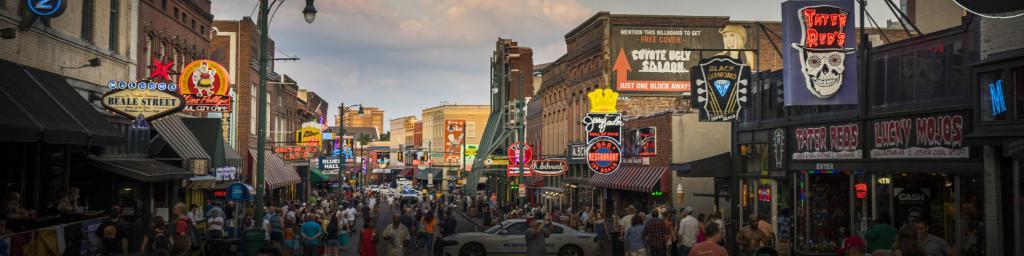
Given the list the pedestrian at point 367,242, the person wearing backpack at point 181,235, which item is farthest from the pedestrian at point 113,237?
the pedestrian at point 367,242

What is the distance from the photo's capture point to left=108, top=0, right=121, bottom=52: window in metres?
27.1

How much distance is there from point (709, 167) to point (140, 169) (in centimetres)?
1686

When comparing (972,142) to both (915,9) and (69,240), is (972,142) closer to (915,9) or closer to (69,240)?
(915,9)

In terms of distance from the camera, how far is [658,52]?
4884 centimetres

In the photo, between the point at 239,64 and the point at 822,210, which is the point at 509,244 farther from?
the point at 239,64

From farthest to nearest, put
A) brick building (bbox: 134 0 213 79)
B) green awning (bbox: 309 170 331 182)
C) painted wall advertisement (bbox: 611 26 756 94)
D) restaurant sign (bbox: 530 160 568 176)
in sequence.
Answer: green awning (bbox: 309 170 331 182) < painted wall advertisement (bbox: 611 26 756 94) < restaurant sign (bbox: 530 160 568 176) < brick building (bbox: 134 0 213 79)

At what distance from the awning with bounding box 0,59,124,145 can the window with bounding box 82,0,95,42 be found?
217 cm

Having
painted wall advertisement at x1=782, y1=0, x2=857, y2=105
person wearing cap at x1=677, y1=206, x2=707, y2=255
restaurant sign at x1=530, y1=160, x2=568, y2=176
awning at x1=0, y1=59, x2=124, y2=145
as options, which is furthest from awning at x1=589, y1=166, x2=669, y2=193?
awning at x1=0, y1=59, x2=124, y2=145

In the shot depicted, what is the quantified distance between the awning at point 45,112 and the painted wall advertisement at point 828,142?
16766 mm

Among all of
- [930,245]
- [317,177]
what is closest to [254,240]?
[930,245]

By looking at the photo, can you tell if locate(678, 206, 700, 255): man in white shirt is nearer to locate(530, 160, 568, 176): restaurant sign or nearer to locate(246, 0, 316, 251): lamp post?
locate(246, 0, 316, 251): lamp post

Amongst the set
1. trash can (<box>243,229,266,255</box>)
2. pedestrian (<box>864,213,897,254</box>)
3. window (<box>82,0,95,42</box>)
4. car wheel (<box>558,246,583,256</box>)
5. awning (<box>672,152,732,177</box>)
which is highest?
window (<box>82,0,95,42</box>)

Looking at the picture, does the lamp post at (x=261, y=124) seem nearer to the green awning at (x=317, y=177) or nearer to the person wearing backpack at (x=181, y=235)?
the person wearing backpack at (x=181, y=235)

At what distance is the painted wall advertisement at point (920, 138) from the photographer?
795 inches
